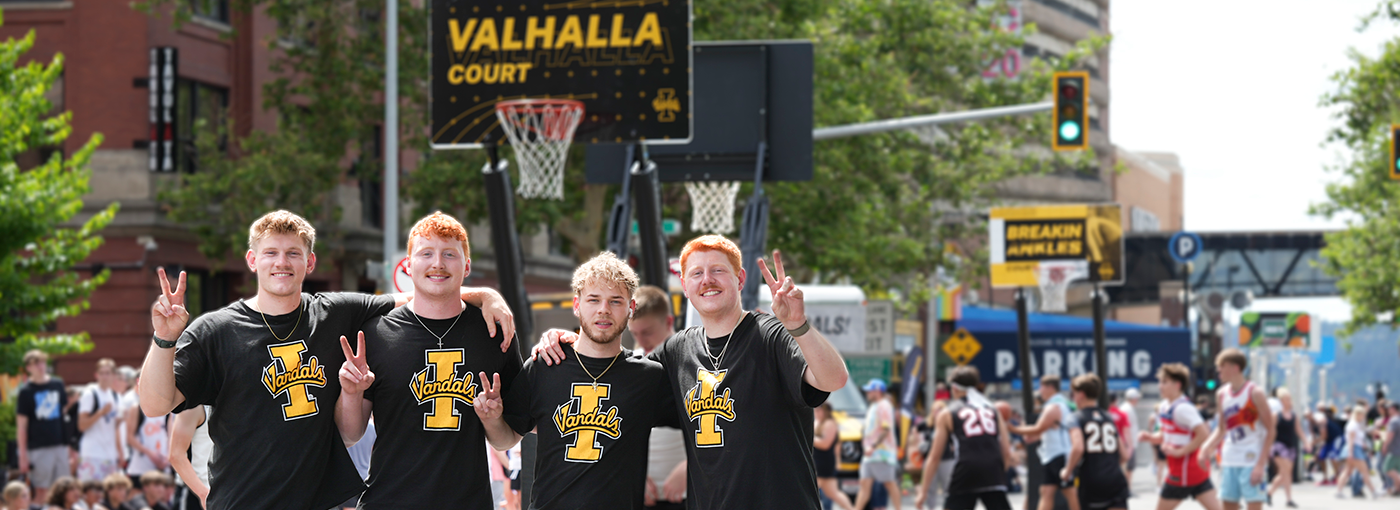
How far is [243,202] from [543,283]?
51.6 ft

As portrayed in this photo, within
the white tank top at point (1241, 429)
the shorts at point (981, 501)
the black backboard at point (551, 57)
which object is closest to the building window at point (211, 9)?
the black backboard at point (551, 57)

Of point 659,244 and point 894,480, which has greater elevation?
point 659,244

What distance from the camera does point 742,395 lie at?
5766 millimetres

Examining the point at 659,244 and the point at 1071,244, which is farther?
the point at 1071,244

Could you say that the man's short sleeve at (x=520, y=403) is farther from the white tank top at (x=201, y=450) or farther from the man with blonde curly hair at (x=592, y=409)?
the white tank top at (x=201, y=450)

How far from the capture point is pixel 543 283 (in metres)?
42.1

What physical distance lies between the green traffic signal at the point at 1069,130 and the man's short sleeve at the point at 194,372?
1514cm

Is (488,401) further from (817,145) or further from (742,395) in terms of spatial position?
(817,145)

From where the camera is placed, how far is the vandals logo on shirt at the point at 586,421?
597 cm

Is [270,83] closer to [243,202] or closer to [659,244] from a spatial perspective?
[243,202]

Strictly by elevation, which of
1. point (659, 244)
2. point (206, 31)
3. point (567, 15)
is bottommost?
point (659, 244)

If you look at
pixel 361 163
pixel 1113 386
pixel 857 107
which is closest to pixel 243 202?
pixel 361 163

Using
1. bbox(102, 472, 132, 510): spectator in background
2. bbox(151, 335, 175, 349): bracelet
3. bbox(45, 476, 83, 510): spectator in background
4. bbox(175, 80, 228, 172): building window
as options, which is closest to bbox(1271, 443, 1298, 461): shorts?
bbox(102, 472, 132, 510): spectator in background

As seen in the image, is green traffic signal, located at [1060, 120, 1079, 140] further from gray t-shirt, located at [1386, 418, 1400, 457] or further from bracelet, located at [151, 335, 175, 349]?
bracelet, located at [151, 335, 175, 349]
